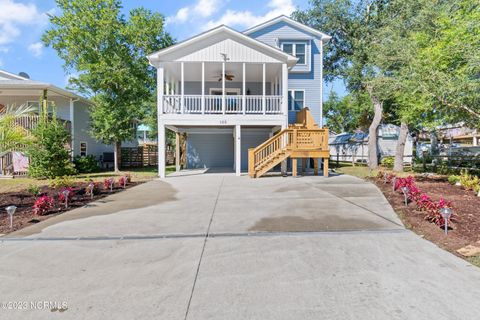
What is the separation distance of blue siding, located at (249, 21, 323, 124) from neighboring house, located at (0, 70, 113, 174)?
508 inches

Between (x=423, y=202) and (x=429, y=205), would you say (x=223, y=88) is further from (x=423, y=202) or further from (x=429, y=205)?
(x=429, y=205)

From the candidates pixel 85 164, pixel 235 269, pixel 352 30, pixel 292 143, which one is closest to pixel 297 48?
pixel 352 30

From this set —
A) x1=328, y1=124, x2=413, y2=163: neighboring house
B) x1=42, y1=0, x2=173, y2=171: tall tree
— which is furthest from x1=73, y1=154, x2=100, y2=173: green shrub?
x1=328, y1=124, x2=413, y2=163: neighboring house

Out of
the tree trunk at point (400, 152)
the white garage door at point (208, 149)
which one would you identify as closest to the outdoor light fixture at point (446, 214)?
the tree trunk at point (400, 152)

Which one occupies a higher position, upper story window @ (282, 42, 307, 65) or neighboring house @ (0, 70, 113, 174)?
upper story window @ (282, 42, 307, 65)

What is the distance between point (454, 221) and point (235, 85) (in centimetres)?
1477

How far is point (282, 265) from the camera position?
3561mm

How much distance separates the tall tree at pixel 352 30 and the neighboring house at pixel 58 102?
1768cm

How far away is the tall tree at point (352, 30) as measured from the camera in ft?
62.4

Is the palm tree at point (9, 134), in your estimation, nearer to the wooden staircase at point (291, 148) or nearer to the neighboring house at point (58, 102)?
the wooden staircase at point (291, 148)

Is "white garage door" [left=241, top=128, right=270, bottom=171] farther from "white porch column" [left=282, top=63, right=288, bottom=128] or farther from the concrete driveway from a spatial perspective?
the concrete driveway

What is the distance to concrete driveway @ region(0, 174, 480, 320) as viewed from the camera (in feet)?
8.59

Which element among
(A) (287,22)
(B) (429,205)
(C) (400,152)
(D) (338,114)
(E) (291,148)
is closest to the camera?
(B) (429,205)

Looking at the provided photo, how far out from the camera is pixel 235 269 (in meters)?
3.46
